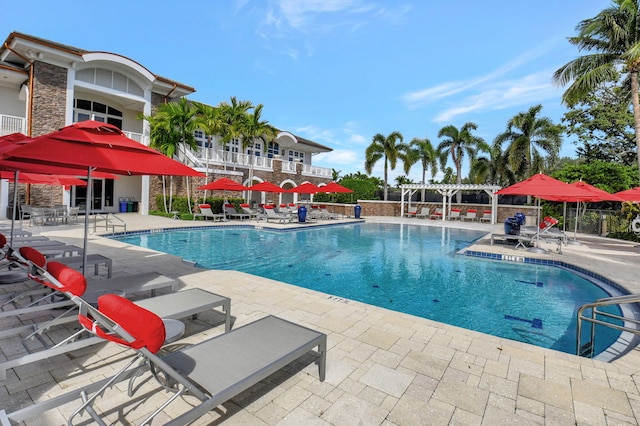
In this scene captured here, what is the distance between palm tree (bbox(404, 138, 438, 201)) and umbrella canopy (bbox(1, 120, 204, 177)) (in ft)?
101

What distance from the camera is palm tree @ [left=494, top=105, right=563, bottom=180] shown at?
27641 millimetres

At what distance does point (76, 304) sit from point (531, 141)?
3401 centimetres

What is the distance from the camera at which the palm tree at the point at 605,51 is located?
1495cm

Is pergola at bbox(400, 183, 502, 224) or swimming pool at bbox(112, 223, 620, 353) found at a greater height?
pergola at bbox(400, 183, 502, 224)

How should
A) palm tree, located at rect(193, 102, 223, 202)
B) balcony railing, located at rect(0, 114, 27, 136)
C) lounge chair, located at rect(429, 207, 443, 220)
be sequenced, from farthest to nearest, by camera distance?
lounge chair, located at rect(429, 207, 443, 220)
palm tree, located at rect(193, 102, 223, 202)
balcony railing, located at rect(0, 114, 27, 136)

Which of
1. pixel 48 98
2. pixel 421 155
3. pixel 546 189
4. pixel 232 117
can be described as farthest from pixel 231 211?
pixel 421 155

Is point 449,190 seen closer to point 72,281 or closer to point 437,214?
point 437,214

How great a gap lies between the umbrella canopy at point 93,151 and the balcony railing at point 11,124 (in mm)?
18239

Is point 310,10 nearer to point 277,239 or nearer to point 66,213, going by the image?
point 277,239

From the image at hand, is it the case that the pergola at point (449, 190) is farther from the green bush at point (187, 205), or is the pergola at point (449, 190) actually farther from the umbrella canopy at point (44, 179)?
the umbrella canopy at point (44, 179)

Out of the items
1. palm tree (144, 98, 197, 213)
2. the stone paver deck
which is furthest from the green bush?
the stone paver deck

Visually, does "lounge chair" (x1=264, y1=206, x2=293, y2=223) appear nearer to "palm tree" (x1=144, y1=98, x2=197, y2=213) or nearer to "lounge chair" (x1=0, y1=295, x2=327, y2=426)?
"palm tree" (x1=144, y1=98, x2=197, y2=213)

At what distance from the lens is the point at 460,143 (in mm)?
31547

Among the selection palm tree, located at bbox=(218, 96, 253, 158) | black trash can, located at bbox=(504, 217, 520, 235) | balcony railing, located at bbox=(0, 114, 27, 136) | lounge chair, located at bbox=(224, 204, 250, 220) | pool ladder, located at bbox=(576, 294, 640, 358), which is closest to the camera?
pool ladder, located at bbox=(576, 294, 640, 358)
